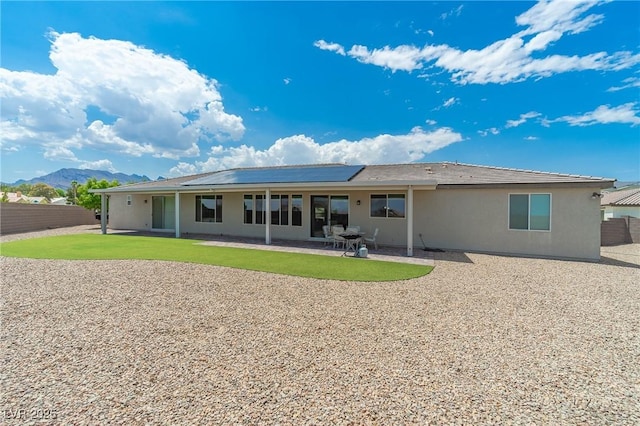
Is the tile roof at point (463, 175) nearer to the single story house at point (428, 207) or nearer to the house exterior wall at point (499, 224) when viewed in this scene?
the single story house at point (428, 207)

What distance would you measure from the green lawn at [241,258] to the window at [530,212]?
209 inches

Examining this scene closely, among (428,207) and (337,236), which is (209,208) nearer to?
(337,236)

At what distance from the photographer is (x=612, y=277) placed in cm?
758

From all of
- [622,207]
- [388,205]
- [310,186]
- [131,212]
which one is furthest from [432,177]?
[131,212]

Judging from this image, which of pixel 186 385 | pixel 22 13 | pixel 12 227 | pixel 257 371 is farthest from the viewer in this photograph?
pixel 12 227

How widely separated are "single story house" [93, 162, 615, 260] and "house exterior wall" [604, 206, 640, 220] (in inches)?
575

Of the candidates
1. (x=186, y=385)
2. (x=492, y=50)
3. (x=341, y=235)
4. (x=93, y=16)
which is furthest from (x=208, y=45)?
(x=186, y=385)

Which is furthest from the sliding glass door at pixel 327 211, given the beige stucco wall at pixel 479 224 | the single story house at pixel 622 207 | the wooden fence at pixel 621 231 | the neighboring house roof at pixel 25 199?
the neighboring house roof at pixel 25 199

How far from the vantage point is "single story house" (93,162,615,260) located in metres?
10.1

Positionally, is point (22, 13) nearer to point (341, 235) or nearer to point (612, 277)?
point (341, 235)

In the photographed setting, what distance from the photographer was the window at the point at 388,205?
12062mm

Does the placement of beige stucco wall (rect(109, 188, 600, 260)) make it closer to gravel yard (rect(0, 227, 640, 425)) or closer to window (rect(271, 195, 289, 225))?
window (rect(271, 195, 289, 225))

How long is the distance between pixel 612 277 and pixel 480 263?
319 centimetres

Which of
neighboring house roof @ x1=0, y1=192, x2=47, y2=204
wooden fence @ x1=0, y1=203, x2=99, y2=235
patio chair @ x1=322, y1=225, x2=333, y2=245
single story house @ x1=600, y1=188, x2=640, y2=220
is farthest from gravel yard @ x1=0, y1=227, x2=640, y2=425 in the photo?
neighboring house roof @ x1=0, y1=192, x2=47, y2=204
